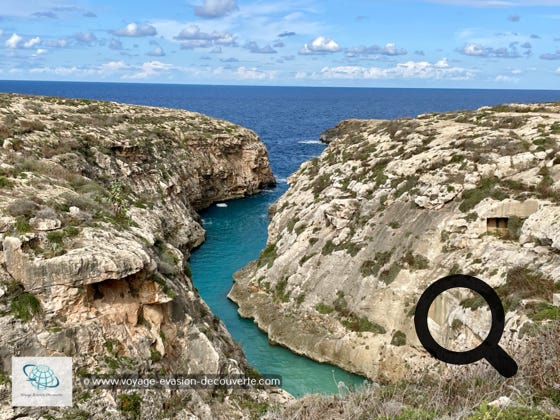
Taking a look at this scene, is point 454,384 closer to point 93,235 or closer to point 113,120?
point 93,235

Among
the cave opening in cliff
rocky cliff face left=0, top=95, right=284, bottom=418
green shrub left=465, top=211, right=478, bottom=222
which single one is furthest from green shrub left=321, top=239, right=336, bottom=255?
rocky cliff face left=0, top=95, right=284, bottom=418

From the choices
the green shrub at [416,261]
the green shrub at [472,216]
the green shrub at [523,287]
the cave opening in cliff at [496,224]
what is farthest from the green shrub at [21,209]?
the cave opening in cliff at [496,224]

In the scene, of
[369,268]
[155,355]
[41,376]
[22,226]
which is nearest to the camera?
[41,376]

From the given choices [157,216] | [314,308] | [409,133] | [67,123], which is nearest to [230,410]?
[314,308]

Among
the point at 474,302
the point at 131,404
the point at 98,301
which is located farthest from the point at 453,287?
the point at 474,302

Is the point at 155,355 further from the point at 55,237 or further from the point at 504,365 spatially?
the point at 504,365

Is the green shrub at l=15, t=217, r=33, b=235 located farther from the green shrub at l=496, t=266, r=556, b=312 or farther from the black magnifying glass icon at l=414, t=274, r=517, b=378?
the green shrub at l=496, t=266, r=556, b=312
